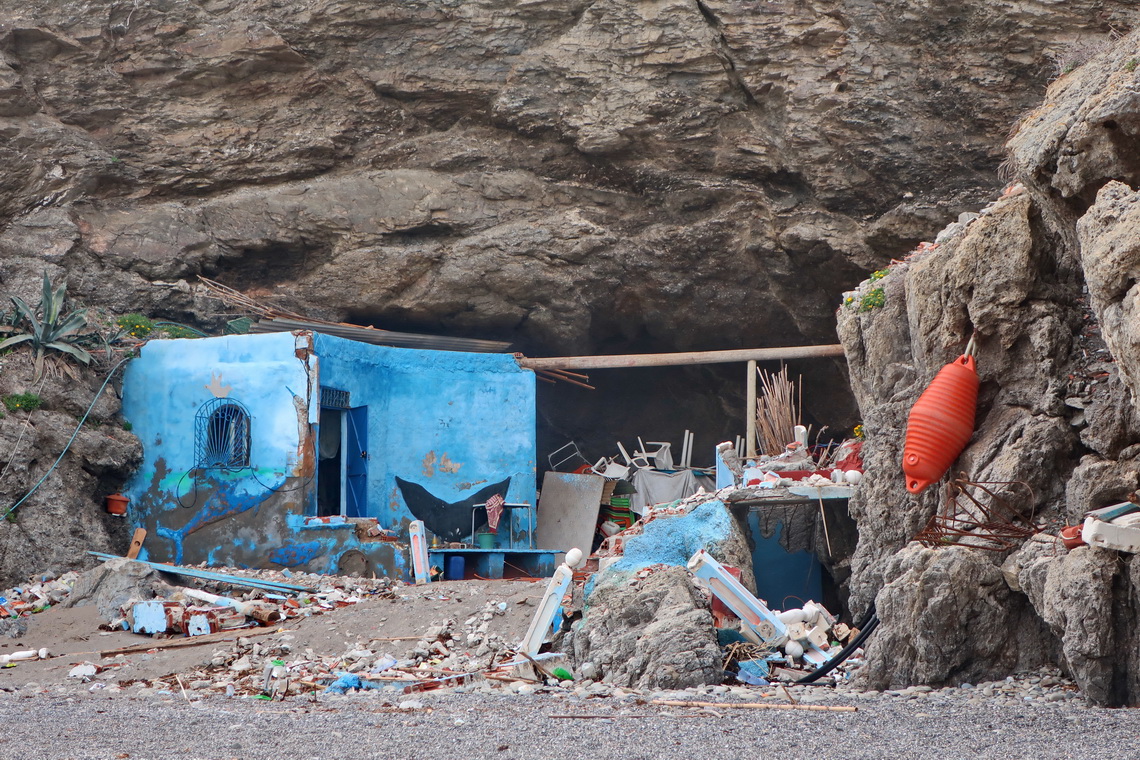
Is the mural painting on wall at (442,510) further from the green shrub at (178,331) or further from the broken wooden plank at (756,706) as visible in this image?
the broken wooden plank at (756,706)

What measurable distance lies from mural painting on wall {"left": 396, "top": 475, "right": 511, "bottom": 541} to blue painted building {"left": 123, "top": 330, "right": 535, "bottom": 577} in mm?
20

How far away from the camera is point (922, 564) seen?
8.05m

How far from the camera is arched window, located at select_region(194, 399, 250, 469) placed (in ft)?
46.6

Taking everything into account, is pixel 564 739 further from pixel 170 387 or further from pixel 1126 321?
pixel 170 387

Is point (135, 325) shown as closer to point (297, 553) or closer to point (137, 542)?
point (137, 542)

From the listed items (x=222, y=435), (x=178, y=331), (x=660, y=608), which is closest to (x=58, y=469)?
(x=222, y=435)

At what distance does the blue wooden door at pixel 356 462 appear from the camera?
15.3m

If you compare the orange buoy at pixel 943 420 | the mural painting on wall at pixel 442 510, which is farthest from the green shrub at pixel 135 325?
the orange buoy at pixel 943 420

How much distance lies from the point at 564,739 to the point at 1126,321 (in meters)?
3.80

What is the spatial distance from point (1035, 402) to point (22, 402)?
1212cm

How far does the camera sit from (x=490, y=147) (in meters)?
18.4

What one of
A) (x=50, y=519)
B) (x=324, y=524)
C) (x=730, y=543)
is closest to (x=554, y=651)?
(x=730, y=543)

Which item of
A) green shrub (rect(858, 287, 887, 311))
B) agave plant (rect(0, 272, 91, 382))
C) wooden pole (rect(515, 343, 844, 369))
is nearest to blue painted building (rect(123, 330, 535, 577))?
wooden pole (rect(515, 343, 844, 369))

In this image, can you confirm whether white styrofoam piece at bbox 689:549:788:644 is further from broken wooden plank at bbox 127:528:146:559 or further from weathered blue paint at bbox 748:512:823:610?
broken wooden plank at bbox 127:528:146:559
